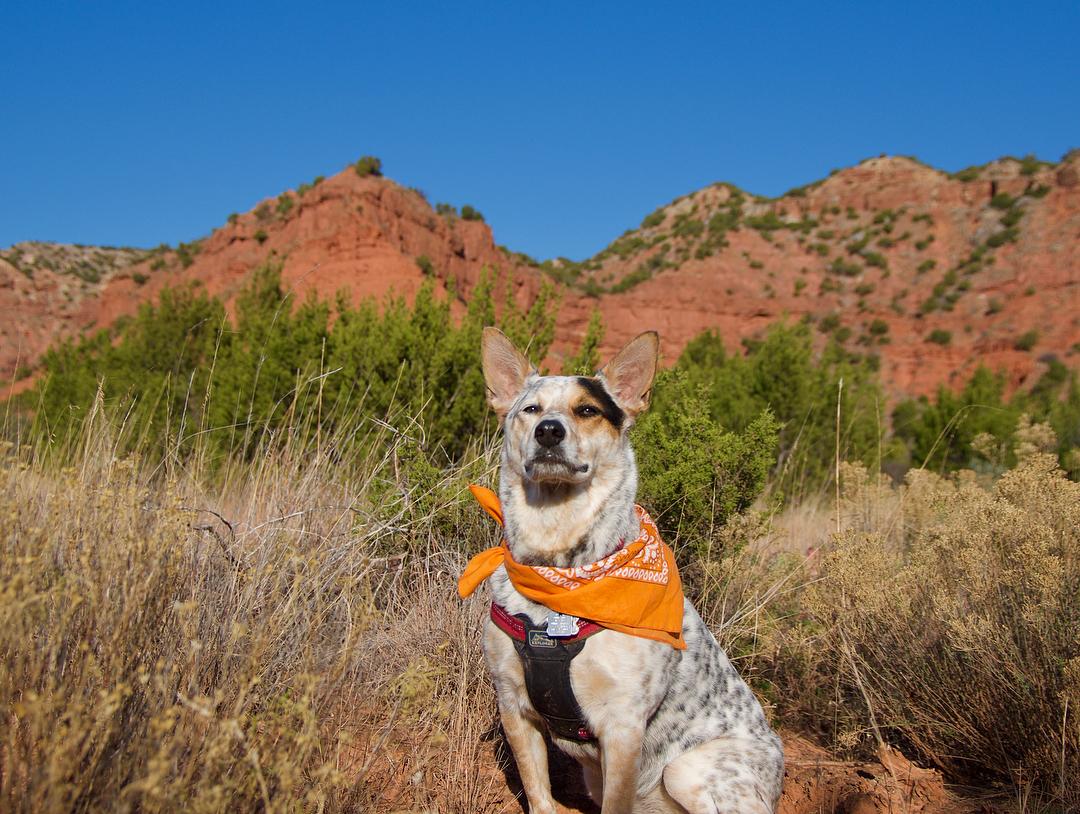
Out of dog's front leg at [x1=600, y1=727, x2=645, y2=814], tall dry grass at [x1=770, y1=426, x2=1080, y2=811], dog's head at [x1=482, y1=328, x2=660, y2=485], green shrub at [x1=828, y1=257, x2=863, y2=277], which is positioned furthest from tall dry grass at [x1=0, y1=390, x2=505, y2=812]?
green shrub at [x1=828, y1=257, x2=863, y2=277]

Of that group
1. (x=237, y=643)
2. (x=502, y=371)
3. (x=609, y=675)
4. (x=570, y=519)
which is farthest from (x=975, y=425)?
(x=237, y=643)

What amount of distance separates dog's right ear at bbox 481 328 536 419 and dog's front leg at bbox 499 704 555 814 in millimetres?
1387

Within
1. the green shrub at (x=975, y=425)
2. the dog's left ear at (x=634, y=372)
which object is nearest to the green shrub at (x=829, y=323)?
the green shrub at (x=975, y=425)

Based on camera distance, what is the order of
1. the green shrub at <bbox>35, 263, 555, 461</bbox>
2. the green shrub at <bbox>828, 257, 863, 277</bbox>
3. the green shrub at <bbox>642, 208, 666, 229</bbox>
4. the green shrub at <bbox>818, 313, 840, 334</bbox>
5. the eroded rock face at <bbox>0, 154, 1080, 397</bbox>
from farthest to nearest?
the green shrub at <bbox>642, 208, 666, 229</bbox>
the green shrub at <bbox>828, 257, 863, 277</bbox>
the green shrub at <bbox>818, 313, 840, 334</bbox>
the eroded rock face at <bbox>0, 154, 1080, 397</bbox>
the green shrub at <bbox>35, 263, 555, 461</bbox>

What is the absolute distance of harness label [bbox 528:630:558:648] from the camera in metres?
2.48

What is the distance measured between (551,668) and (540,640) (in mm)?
104

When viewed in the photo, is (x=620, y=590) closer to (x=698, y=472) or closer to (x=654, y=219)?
(x=698, y=472)

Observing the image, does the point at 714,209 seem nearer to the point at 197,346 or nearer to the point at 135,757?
the point at 197,346

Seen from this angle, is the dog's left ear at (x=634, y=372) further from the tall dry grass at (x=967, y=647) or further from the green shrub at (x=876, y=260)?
the green shrub at (x=876, y=260)

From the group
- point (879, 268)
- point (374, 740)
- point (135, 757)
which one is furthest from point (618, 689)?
point (879, 268)

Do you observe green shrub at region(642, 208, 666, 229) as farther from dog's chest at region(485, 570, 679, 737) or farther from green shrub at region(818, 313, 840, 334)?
dog's chest at region(485, 570, 679, 737)

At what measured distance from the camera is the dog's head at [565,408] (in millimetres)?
2736

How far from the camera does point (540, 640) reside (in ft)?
8.18

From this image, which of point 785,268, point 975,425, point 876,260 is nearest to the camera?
point 975,425
